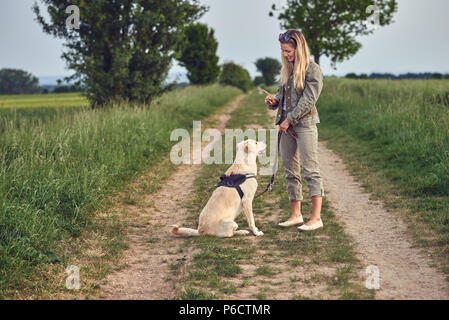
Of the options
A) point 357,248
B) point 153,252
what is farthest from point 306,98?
point 153,252

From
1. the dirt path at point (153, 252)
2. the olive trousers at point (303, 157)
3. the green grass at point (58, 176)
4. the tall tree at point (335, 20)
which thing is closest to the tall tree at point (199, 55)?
the tall tree at point (335, 20)

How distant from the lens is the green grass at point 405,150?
639 centimetres

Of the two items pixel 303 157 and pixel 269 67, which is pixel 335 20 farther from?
pixel 269 67

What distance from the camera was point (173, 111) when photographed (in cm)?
1716

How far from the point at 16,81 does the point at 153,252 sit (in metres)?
53.2

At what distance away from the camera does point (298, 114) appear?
18.7 feet

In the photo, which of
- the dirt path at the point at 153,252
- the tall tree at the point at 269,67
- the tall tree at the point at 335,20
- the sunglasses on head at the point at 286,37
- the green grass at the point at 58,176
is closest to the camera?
the dirt path at the point at 153,252

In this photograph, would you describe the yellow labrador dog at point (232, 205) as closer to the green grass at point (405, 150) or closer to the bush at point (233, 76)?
the green grass at point (405, 150)

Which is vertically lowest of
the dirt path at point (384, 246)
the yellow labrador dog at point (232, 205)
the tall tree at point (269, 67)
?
the dirt path at point (384, 246)

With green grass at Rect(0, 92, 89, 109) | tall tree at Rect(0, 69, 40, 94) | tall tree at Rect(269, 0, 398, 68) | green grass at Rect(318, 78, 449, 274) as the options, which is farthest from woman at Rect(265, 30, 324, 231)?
tall tree at Rect(0, 69, 40, 94)

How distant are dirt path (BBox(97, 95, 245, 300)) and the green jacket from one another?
2.19 metres

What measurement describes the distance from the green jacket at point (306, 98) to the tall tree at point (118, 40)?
971cm

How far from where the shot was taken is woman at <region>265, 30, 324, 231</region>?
5.68m

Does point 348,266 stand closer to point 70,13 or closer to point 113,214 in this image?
point 113,214
